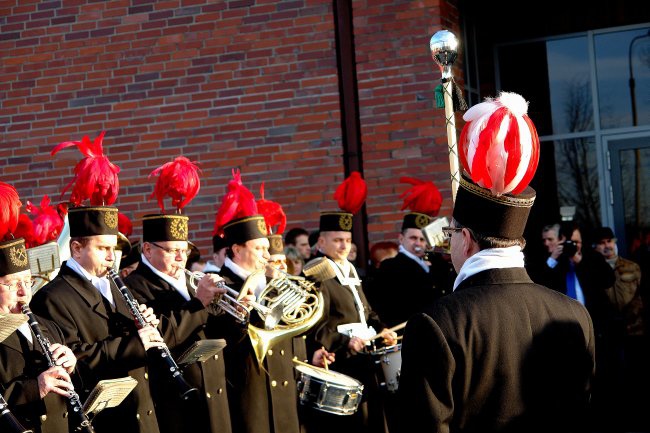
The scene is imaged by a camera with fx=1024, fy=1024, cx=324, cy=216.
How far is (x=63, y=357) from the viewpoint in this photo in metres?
5.37

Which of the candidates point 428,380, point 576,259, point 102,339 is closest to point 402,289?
point 576,259

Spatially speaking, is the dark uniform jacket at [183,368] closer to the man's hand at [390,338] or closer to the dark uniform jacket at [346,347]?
the dark uniform jacket at [346,347]

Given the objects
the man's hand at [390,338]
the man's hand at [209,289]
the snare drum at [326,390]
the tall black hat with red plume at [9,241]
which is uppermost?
the tall black hat with red plume at [9,241]

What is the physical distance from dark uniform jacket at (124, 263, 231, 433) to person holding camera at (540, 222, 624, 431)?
177 inches

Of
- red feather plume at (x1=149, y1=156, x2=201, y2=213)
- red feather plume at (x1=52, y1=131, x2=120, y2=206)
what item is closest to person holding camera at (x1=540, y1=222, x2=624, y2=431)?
red feather plume at (x1=149, y1=156, x2=201, y2=213)

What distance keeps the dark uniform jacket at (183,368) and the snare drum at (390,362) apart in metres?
1.69

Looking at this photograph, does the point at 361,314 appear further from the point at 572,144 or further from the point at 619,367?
the point at 572,144

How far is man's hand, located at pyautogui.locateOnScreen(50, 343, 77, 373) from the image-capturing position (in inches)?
210

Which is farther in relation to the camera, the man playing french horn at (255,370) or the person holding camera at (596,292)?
the person holding camera at (596,292)

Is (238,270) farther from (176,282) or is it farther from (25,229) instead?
(25,229)

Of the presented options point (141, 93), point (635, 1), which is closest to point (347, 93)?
point (141, 93)

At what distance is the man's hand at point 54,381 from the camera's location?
17.1ft

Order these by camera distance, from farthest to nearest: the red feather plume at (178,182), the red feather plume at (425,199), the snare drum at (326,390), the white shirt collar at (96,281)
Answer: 1. the red feather plume at (425,199)
2. the red feather plume at (178,182)
3. the snare drum at (326,390)
4. the white shirt collar at (96,281)

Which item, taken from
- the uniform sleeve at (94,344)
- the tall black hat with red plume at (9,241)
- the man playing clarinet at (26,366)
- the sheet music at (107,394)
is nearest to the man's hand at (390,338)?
the uniform sleeve at (94,344)
